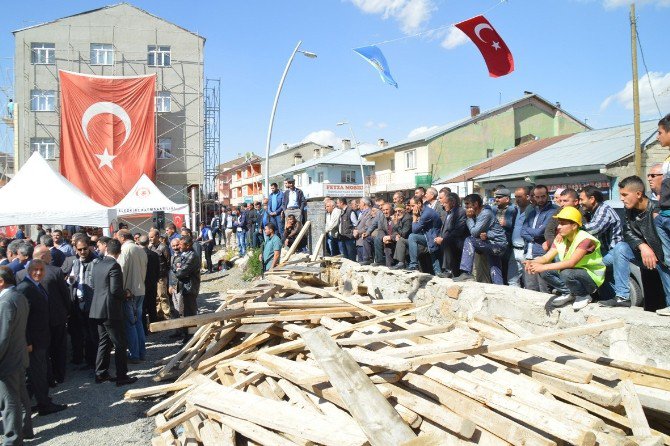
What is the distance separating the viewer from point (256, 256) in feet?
49.0

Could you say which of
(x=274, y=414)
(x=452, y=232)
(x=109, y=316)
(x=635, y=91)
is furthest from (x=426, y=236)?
(x=635, y=91)

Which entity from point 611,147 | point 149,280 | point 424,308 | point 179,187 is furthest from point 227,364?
point 179,187

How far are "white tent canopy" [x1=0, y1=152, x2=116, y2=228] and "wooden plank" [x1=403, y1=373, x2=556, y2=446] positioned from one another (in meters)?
9.21

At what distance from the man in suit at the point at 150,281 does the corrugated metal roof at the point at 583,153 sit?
16.3 m

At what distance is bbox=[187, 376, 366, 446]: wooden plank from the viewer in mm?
3639

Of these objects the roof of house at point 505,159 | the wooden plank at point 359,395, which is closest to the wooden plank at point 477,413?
the wooden plank at point 359,395

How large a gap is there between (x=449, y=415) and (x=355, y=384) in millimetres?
750

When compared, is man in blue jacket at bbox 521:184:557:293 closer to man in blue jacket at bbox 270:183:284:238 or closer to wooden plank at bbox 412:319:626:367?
wooden plank at bbox 412:319:626:367

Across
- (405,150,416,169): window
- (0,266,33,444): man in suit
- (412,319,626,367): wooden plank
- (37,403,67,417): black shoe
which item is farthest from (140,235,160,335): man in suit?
(405,150,416,169): window

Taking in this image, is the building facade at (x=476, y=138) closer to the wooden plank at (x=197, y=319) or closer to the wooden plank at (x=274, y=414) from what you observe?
the wooden plank at (x=197, y=319)

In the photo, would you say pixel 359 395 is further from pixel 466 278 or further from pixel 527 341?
pixel 466 278

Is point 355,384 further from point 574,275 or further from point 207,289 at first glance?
point 207,289

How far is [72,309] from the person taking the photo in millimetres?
8086

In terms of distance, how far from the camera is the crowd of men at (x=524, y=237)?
462 centimetres
